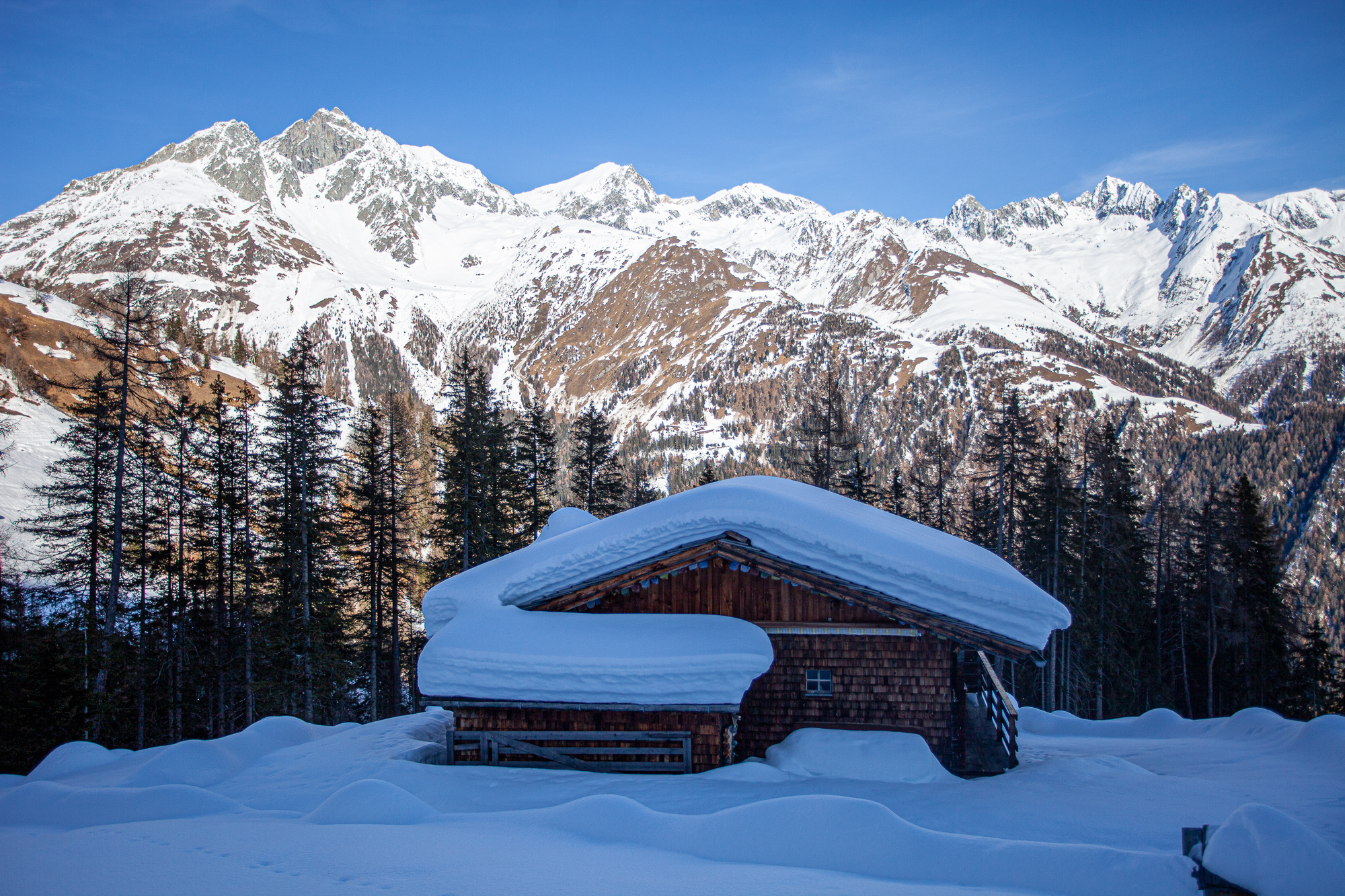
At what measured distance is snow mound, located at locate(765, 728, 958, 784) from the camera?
37.2 ft

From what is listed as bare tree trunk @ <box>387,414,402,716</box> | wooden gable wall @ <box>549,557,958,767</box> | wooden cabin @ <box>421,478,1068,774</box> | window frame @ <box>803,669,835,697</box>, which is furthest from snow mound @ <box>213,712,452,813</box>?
bare tree trunk @ <box>387,414,402,716</box>

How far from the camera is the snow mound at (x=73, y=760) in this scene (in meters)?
12.0

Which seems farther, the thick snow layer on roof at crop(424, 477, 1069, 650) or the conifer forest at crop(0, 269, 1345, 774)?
the conifer forest at crop(0, 269, 1345, 774)

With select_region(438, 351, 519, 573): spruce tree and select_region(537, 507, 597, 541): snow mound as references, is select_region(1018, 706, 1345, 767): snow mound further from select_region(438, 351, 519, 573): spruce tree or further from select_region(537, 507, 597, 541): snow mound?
select_region(438, 351, 519, 573): spruce tree

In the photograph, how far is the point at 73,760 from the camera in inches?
488

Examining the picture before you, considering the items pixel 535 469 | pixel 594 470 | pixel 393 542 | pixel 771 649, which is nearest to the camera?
pixel 771 649

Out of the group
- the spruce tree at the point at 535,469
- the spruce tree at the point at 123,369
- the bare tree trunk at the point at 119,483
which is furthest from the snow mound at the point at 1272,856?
the spruce tree at the point at 535,469

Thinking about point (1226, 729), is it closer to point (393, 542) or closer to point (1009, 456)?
point (1009, 456)

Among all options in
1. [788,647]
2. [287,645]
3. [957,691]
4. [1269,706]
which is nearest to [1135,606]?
[1269,706]

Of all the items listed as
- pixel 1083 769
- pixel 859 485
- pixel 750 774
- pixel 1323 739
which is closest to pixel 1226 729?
pixel 1323 739

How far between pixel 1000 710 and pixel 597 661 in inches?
336

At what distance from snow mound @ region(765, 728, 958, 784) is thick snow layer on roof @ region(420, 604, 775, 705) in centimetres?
151

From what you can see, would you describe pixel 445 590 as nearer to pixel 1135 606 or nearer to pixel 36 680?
pixel 36 680

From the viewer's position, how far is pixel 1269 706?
2650cm
